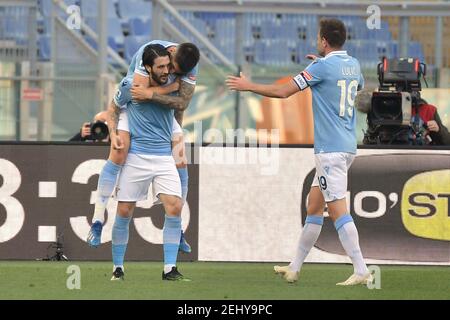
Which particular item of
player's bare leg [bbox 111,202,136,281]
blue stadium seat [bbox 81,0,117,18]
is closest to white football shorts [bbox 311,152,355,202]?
player's bare leg [bbox 111,202,136,281]

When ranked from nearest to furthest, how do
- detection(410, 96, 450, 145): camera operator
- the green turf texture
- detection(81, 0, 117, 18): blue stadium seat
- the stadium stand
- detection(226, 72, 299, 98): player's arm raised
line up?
the green turf texture, detection(226, 72, 299, 98): player's arm raised, detection(410, 96, 450, 145): camera operator, the stadium stand, detection(81, 0, 117, 18): blue stadium seat

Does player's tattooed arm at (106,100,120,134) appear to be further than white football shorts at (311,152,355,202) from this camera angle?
Yes

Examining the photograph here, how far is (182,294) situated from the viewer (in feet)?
30.0

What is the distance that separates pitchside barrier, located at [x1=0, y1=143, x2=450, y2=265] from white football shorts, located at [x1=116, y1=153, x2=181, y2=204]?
8.09 feet

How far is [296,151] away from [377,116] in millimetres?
911

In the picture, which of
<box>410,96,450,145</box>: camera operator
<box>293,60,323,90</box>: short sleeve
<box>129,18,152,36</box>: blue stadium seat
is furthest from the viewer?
<box>129,18,152,36</box>: blue stadium seat

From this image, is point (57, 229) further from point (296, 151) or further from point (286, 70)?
point (286, 70)

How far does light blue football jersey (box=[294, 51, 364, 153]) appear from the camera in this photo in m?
9.96

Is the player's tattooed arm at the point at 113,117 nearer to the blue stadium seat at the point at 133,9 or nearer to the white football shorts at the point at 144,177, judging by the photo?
the white football shorts at the point at 144,177

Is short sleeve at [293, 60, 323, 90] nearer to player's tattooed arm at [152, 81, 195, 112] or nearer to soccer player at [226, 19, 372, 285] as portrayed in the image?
soccer player at [226, 19, 372, 285]

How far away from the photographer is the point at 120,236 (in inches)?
405

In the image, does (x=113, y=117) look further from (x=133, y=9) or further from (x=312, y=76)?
(x=133, y=9)
